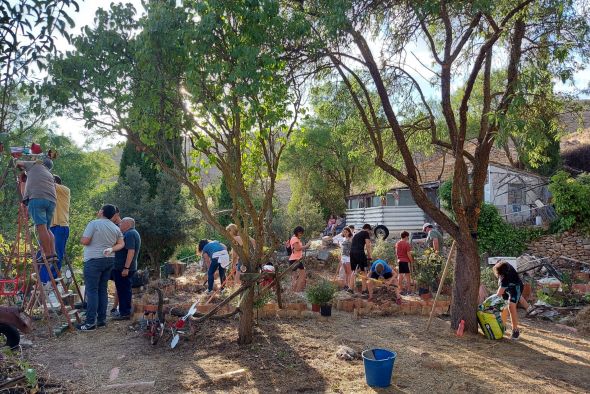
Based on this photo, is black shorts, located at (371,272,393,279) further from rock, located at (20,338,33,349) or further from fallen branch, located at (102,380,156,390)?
rock, located at (20,338,33,349)

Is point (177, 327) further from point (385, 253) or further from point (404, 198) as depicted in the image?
point (404, 198)

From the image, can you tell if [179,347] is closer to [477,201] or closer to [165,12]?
[165,12]

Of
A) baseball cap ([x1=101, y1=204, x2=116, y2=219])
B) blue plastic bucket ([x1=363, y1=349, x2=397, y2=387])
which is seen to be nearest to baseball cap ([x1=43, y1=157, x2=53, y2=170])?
baseball cap ([x1=101, y1=204, x2=116, y2=219])

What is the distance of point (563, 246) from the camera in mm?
16141

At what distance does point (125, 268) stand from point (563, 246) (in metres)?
14.6

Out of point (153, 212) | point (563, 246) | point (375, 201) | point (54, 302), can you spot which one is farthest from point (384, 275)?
point (375, 201)

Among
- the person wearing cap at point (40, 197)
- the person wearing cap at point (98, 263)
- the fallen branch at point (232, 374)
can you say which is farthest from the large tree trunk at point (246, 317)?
the person wearing cap at point (40, 197)

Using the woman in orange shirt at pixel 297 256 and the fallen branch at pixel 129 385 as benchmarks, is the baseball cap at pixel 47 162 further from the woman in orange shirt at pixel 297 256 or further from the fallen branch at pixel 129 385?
the woman in orange shirt at pixel 297 256

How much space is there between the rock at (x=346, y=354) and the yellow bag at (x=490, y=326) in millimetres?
2334

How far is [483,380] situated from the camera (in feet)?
16.7

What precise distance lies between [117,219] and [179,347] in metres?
2.72

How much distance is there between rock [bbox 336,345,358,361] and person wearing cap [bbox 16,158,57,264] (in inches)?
159

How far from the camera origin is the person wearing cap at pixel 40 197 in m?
6.42

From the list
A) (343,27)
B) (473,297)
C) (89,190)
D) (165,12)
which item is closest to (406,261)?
(473,297)
